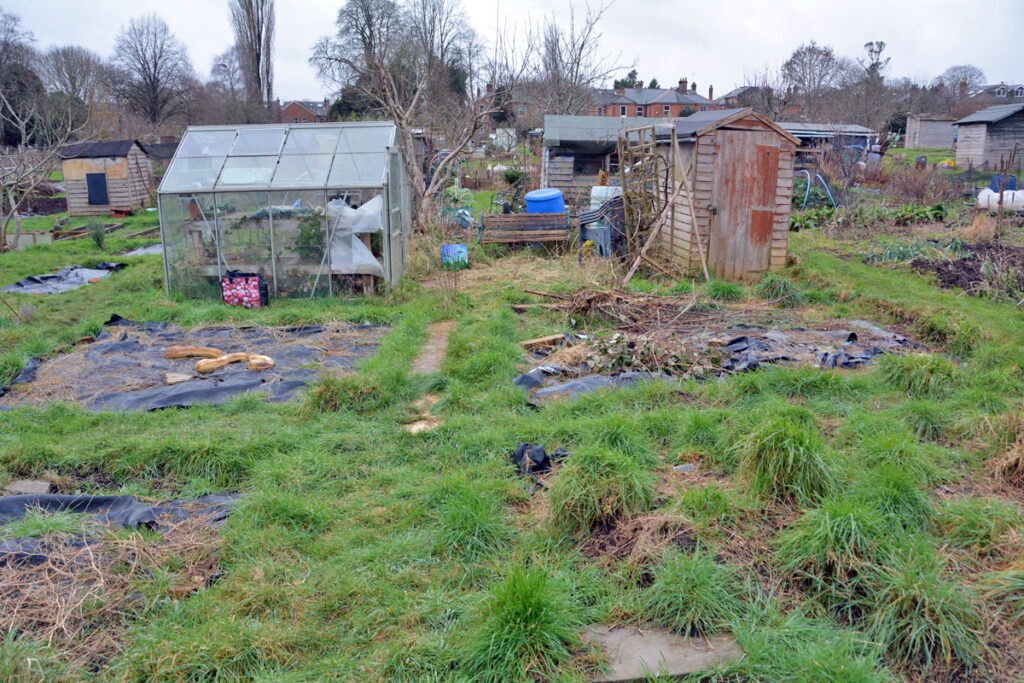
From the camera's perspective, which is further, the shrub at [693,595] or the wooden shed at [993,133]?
the wooden shed at [993,133]

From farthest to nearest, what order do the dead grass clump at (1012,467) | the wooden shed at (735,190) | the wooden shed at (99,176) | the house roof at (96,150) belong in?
the wooden shed at (99,176)
the house roof at (96,150)
the wooden shed at (735,190)
the dead grass clump at (1012,467)

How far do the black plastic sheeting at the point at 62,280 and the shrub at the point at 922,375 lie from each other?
12.8 metres

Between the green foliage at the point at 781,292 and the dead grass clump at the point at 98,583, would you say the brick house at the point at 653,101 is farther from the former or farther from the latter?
the dead grass clump at the point at 98,583

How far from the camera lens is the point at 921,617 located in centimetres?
305

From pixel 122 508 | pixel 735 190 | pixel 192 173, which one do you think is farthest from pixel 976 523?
pixel 192 173

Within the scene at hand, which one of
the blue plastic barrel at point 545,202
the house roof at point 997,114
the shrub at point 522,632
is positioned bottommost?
the shrub at point 522,632

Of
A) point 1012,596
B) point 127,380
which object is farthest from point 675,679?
point 127,380

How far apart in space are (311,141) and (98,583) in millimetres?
9319

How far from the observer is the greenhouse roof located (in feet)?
35.3

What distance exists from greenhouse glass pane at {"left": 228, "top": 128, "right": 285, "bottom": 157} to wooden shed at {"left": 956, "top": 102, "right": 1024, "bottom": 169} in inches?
1119

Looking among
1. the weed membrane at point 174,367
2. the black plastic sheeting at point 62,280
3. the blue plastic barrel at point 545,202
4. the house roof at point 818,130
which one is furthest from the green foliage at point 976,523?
the house roof at point 818,130

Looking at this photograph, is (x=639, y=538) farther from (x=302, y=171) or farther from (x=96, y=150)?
(x=96, y=150)

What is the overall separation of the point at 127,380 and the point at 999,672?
738 cm

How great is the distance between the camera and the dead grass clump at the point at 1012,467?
4250mm
